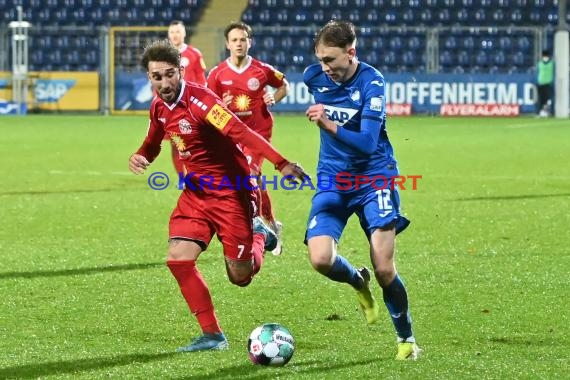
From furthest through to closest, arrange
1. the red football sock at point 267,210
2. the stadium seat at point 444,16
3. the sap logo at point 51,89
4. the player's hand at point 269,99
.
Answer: the stadium seat at point 444,16
the sap logo at point 51,89
the player's hand at point 269,99
the red football sock at point 267,210

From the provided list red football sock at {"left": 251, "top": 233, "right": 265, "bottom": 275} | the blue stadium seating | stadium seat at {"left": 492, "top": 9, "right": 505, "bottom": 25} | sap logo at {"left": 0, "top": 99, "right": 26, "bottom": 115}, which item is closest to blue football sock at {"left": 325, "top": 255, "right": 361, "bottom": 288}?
red football sock at {"left": 251, "top": 233, "right": 265, "bottom": 275}

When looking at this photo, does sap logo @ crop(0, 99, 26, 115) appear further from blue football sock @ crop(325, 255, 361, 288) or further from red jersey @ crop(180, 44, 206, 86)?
blue football sock @ crop(325, 255, 361, 288)

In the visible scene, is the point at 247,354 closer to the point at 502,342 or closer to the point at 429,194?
the point at 502,342

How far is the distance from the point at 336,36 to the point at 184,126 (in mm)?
997

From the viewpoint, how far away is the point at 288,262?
946 centimetres

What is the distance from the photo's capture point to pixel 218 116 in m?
6.23

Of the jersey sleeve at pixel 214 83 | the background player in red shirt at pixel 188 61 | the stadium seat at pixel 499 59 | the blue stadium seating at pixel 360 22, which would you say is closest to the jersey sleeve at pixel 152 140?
the jersey sleeve at pixel 214 83

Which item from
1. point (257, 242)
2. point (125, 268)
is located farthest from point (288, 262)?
point (257, 242)

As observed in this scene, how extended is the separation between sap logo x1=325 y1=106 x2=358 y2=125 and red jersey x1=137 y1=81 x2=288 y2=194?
455 millimetres

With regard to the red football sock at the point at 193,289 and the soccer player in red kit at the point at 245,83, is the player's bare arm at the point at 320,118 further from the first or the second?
the soccer player in red kit at the point at 245,83

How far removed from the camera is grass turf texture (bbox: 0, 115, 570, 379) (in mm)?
5949

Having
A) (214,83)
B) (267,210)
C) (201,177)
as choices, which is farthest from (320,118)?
(214,83)

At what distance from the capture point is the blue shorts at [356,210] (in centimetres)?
607

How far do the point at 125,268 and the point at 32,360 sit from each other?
3.12m
